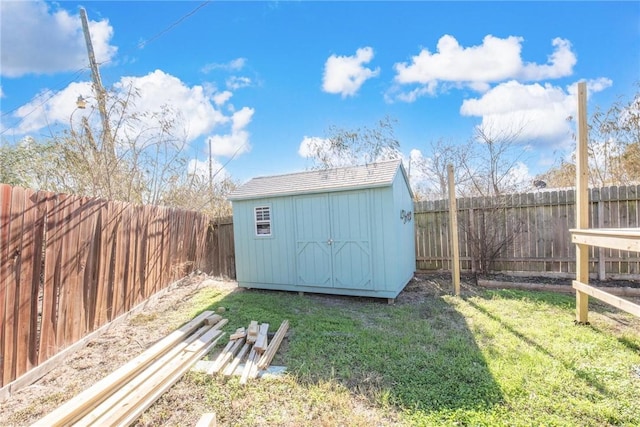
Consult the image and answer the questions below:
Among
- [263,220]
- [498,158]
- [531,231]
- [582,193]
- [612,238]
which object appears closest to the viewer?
[612,238]

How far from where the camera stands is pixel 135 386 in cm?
249

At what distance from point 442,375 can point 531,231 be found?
4.80 metres

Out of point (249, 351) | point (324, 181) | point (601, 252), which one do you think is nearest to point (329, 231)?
point (324, 181)

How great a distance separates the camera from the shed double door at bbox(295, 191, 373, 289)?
5.20 meters

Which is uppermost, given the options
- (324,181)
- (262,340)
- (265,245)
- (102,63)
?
(102,63)

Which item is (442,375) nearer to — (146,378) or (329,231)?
(146,378)

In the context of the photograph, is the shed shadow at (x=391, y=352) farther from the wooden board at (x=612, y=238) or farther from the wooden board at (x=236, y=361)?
the wooden board at (x=612, y=238)

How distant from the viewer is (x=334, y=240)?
5.43m

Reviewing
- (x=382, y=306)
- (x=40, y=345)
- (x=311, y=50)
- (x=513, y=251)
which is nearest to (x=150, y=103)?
(x=311, y=50)

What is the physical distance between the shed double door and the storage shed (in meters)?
0.02

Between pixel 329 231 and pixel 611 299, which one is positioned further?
pixel 329 231

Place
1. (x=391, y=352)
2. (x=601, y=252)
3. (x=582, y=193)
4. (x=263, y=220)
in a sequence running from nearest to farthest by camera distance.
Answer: (x=391, y=352), (x=582, y=193), (x=601, y=252), (x=263, y=220)

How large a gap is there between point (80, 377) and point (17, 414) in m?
0.57

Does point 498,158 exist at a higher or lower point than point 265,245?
higher
